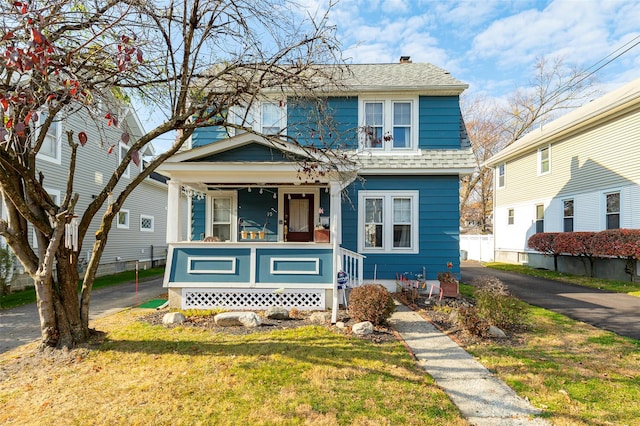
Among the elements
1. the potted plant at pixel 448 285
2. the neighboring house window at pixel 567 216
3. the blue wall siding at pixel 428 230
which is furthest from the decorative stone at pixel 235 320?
the neighboring house window at pixel 567 216

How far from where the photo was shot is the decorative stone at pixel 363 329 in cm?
563

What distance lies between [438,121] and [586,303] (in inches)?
243

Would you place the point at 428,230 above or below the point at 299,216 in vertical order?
below

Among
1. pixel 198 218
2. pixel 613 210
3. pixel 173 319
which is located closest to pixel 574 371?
pixel 173 319

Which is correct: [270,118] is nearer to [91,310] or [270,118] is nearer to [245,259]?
[245,259]

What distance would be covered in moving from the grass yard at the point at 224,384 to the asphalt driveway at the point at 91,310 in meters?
0.87

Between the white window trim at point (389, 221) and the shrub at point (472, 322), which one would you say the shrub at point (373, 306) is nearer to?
the shrub at point (472, 322)

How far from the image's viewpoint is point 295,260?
7.26 meters

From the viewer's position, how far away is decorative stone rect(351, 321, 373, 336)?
5.63m

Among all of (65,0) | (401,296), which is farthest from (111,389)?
(401,296)

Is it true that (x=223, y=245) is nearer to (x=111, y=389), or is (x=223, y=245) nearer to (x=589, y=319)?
(x=111, y=389)

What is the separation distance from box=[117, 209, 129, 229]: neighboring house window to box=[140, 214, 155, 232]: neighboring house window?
1.27 m

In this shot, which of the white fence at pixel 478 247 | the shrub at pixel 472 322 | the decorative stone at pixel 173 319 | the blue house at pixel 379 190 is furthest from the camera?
the white fence at pixel 478 247

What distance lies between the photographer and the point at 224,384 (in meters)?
3.85
